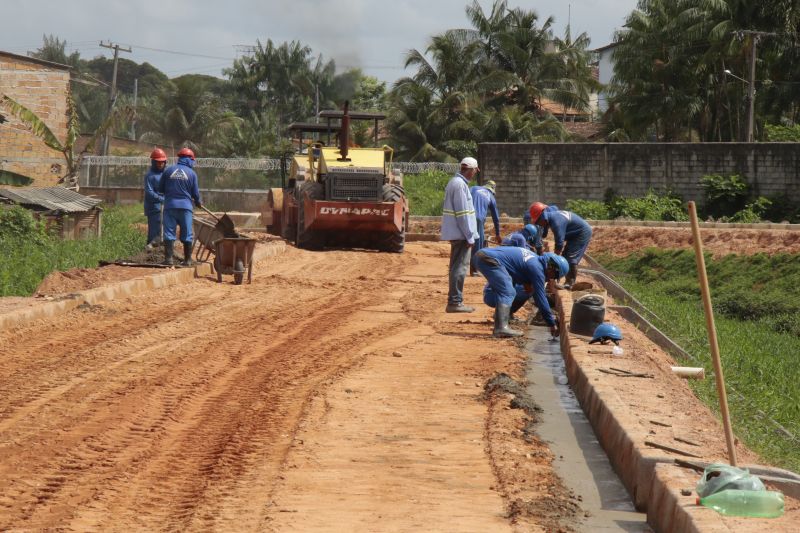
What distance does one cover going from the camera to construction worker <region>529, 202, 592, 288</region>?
15.7 m

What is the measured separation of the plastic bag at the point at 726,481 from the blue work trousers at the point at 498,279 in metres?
6.77

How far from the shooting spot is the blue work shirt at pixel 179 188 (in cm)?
1642

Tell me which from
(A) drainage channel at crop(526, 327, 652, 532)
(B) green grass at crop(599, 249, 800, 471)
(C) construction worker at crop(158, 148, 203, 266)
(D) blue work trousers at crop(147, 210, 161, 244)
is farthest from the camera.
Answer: (D) blue work trousers at crop(147, 210, 161, 244)

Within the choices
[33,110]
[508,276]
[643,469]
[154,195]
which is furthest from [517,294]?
[33,110]

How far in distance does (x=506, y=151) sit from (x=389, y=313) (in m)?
23.9

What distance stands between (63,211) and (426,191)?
1763cm

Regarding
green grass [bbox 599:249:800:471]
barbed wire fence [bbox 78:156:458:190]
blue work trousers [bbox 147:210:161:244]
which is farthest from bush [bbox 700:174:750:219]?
→ blue work trousers [bbox 147:210:161:244]

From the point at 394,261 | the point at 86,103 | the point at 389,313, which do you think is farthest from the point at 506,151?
the point at 86,103

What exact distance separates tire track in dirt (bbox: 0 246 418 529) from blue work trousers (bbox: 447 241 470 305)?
1356mm

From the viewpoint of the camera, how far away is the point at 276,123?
214 ft

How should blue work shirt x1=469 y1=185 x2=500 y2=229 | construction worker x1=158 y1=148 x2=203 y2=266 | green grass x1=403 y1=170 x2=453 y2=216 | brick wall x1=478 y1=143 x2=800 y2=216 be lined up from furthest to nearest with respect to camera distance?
green grass x1=403 y1=170 x2=453 y2=216
brick wall x1=478 y1=143 x2=800 y2=216
construction worker x1=158 y1=148 x2=203 y2=266
blue work shirt x1=469 y1=185 x2=500 y2=229

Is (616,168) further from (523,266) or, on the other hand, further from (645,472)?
(645,472)

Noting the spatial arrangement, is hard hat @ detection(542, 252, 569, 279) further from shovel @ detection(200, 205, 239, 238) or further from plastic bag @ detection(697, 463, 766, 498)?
plastic bag @ detection(697, 463, 766, 498)

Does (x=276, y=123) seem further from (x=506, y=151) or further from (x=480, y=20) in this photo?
(x=506, y=151)
